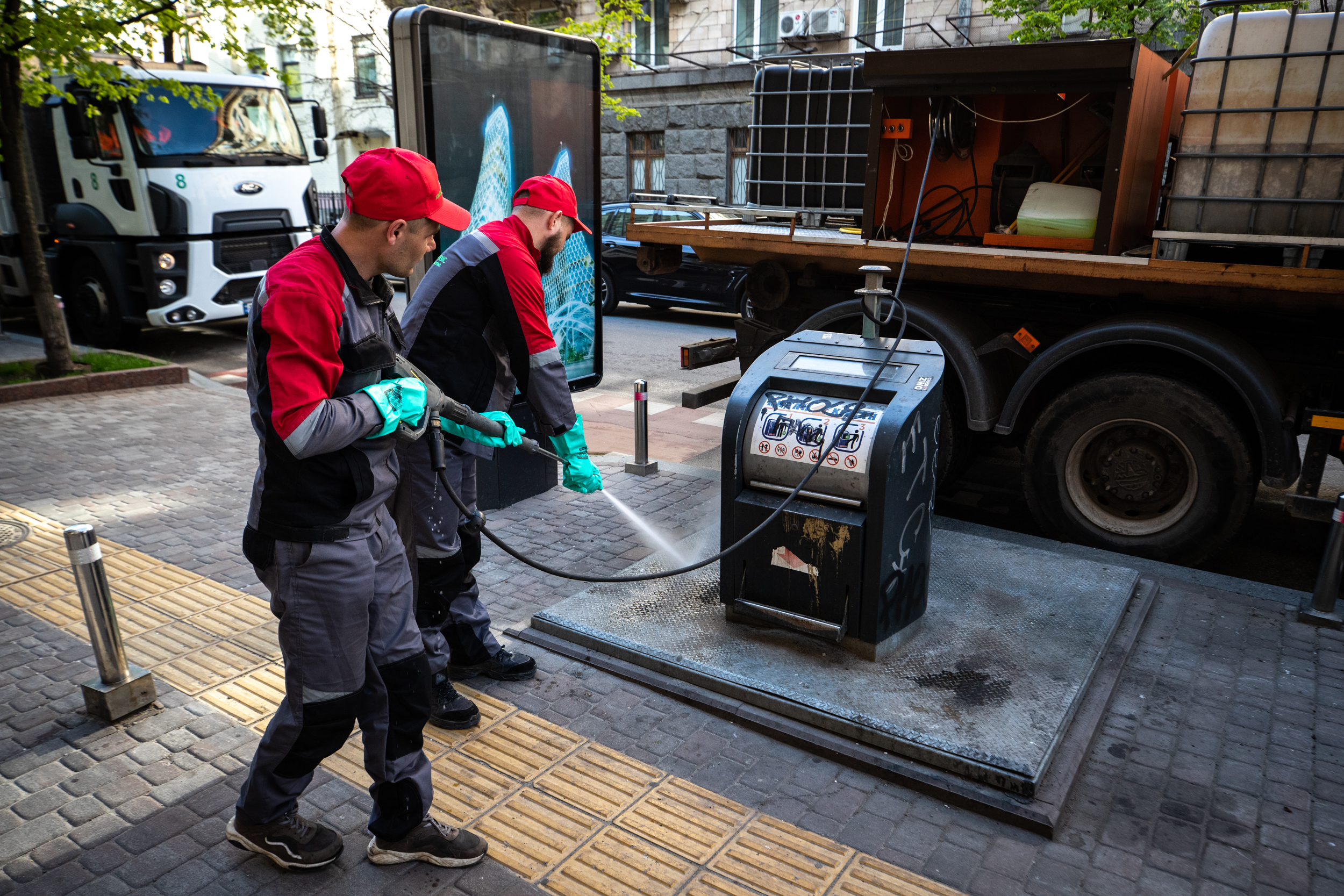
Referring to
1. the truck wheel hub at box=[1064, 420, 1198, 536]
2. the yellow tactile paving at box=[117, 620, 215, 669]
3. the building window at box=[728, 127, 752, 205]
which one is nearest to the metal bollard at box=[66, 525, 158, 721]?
the yellow tactile paving at box=[117, 620, 215, 669]

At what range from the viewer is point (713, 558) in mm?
3797

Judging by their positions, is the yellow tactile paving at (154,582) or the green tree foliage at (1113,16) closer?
the yellow tactile paving at (154,582)

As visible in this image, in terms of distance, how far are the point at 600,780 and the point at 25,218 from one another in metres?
9.32

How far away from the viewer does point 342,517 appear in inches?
103

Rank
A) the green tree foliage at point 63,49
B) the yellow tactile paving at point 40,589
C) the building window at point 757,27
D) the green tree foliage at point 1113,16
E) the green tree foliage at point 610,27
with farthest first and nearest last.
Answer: the building window at point 757,27 → the green tree foliage at point 610,27 → the green tree foliage at point 1113,16 → the green tree foliage at point 63,49 → the yellow tactile paving at point 40,589

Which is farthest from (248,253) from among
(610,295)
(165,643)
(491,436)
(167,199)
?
(491,436)

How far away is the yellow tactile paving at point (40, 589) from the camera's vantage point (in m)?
4.89

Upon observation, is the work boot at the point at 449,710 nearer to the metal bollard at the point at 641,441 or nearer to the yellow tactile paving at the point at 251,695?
the yellow tactile paving at the point at 251,695

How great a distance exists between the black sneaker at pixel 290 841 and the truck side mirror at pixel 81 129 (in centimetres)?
1052

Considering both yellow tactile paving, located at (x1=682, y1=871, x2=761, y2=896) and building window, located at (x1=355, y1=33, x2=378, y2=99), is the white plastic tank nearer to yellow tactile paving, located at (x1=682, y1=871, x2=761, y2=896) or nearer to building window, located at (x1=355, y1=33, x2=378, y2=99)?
yellow tactile paving, located at (x1=682, y1=871, x2=761, y2=896)

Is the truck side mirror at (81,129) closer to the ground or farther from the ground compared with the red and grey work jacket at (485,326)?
farther from the ground

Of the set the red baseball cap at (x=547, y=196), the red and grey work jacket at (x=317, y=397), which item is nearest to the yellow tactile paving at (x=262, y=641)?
the red and grey work jacket at (x=317, y=397)

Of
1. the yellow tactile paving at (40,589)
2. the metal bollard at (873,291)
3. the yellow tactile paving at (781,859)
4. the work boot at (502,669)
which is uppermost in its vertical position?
the metal bollard at (873,291)

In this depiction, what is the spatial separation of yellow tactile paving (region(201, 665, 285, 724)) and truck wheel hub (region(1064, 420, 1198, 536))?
4.47 metres
